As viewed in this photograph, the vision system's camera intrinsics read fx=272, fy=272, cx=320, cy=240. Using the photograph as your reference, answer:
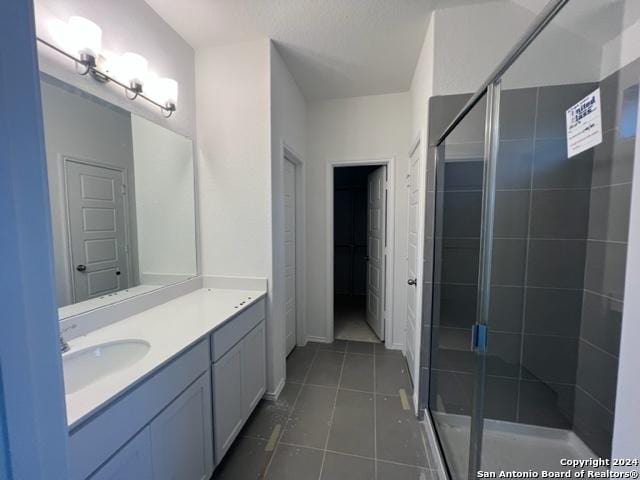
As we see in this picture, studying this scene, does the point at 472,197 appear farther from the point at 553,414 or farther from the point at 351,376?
the point at 351,376

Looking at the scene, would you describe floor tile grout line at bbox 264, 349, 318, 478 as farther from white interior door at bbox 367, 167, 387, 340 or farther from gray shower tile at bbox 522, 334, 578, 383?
gray shower tile at bbox 522, 334, 578, 383

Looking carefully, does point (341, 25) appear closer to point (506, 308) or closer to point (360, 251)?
point (506, 308)

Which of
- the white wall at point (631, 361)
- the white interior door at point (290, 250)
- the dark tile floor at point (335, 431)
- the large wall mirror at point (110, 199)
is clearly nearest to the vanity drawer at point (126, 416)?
the large wall mirror at point (110, 199)

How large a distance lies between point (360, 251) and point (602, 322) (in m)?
3.66

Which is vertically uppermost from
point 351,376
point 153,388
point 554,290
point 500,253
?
point 500,253

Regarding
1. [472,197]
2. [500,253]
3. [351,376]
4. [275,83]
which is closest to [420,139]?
[472,197]

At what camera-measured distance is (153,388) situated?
1.05 metres

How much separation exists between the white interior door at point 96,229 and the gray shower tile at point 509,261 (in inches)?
88.9

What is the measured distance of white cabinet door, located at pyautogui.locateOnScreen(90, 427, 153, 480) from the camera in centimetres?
88

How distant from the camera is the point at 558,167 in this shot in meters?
1.60

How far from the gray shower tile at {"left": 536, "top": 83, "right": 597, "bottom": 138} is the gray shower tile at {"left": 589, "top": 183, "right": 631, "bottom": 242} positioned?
0.39 metres

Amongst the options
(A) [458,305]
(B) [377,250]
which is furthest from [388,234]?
(A) [458,305]

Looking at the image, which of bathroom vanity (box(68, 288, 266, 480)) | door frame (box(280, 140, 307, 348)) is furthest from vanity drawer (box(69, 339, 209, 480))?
door frame (box(280, 140, 307, 348))

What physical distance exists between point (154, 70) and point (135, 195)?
2.79 feet
